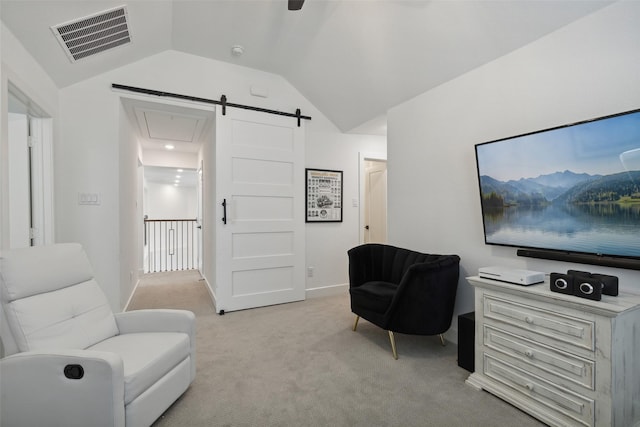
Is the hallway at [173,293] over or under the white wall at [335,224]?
under

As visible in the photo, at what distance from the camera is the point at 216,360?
2.35 metres

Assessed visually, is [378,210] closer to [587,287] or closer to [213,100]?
[213,100]

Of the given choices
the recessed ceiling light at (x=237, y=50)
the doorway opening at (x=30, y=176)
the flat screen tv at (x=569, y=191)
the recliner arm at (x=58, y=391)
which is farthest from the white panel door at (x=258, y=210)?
the flat screen tv at (x=569, y=191)

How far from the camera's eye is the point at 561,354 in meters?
1.60

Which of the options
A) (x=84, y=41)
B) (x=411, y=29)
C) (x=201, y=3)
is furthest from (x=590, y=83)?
(x=84, y=41)

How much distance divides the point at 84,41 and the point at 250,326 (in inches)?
114

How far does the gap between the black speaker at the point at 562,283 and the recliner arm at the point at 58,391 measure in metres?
2.27

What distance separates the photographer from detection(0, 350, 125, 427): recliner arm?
1330 millimetres

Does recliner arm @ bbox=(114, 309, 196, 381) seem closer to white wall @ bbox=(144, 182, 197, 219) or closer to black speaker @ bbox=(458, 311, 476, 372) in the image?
black speaker @ bbox=(458, 311, 476, 372)

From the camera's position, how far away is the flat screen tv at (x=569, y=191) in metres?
1.56

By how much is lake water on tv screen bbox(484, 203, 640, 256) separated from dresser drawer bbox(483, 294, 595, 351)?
46 centimetres

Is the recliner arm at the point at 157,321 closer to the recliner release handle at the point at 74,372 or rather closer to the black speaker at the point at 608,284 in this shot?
the recliner release handle at the point at 74,372

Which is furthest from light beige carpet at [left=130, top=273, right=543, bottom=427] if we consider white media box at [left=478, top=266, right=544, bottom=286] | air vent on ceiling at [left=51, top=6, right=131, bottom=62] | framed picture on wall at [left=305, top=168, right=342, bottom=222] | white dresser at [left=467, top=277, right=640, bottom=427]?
air vent on ceiling at [left=51, top=6, right=131, bottom=62]

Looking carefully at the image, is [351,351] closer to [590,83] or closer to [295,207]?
[295,207]
